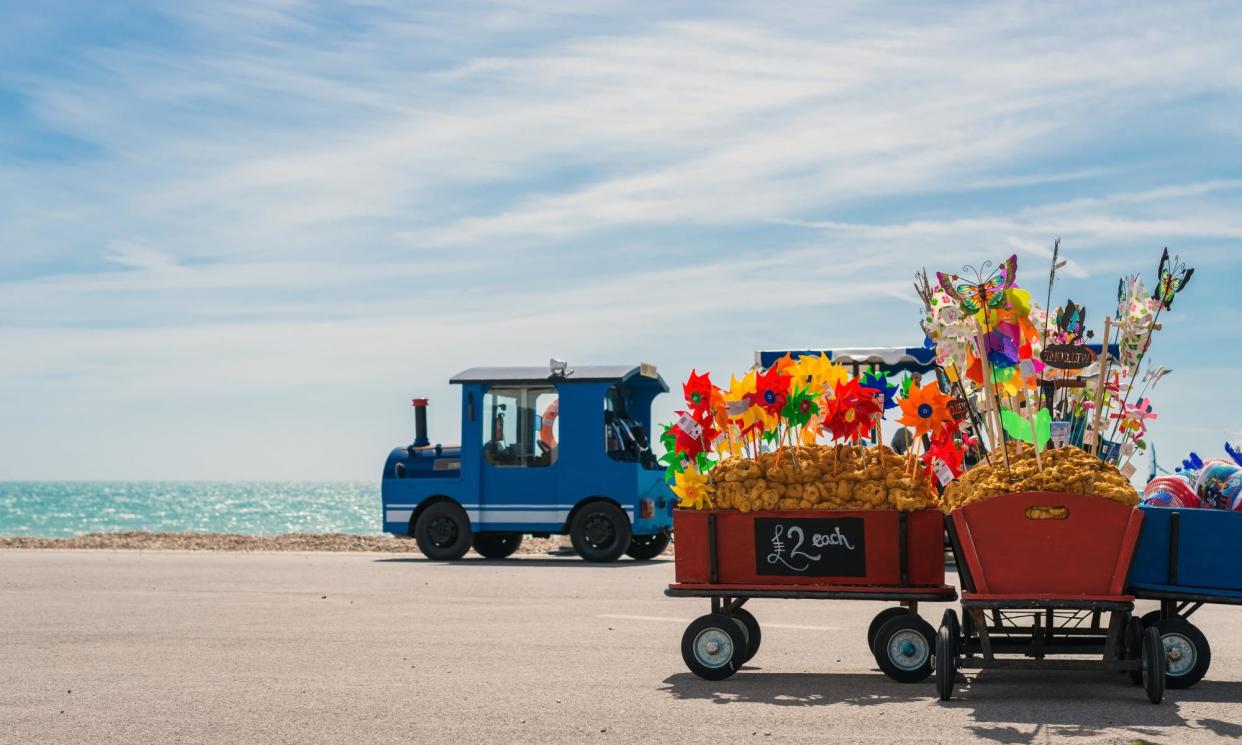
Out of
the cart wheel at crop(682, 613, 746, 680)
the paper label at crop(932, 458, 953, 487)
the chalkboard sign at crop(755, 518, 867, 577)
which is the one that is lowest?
the cart wheel at crop(682, 613, 746, 680)

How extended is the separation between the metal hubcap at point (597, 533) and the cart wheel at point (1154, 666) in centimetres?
1286

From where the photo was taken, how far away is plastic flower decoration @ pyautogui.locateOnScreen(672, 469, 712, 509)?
900 cm

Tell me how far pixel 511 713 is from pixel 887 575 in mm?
2416

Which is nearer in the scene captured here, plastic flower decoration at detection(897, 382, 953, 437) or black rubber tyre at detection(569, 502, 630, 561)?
plastic flower decoration at detection(897, 382, 953, 437)

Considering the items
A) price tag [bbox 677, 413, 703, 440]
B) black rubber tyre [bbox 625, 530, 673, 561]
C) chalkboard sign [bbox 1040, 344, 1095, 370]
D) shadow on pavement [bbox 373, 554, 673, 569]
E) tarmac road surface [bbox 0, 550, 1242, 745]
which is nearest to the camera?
tarmac road surface [bbox 0, 550, 1242, 745]

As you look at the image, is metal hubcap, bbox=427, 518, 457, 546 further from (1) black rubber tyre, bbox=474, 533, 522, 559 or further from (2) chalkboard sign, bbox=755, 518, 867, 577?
(2) chalkboard sign, bbox=755, 518, 867, 577

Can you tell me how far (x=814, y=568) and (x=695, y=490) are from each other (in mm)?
841

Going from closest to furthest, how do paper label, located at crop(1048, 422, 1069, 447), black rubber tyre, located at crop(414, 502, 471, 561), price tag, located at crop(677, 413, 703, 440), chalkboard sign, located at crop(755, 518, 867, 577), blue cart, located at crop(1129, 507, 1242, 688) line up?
paper label, located at crop(1048, 422, 1069, 447) → blue cart, located at crop(1129, 507, 1242, 688) → chalkboard sign, located at crop(755, 518, 867, 577) → price tag, located at crop(677, 413, 703, 440) → black rubber tyre, located at crop(414, 502, 471, 561)

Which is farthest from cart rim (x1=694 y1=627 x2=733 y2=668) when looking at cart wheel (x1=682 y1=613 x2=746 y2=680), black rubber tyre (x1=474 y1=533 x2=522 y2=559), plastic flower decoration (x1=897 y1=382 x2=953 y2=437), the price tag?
black rubber tyre (x1=474 y1=533 x2=522 y2=559)

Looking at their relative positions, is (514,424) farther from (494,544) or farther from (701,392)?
(701,392)

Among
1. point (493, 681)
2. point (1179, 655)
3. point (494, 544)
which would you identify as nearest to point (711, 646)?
point (493, 681)

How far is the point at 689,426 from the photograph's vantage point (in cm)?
912

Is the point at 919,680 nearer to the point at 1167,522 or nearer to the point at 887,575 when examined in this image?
the point at 887,575

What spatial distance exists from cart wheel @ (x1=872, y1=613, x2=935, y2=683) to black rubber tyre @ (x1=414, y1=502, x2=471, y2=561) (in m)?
12.5
